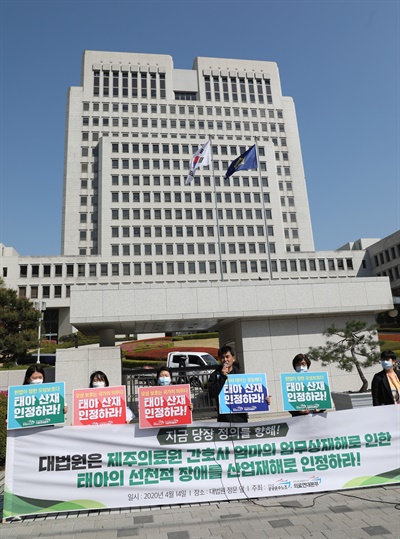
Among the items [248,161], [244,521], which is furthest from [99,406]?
[248,161]

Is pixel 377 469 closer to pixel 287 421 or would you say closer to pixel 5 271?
pixel 287 421

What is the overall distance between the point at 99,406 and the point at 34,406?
96 centimetres

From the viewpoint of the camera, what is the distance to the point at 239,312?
1499 cm

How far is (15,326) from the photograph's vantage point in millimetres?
32062

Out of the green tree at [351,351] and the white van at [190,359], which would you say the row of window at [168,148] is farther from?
the green tree at [351,351]

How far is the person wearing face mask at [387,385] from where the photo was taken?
696 cm

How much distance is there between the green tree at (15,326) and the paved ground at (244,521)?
1071 inches

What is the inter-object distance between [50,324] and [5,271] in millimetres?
10765

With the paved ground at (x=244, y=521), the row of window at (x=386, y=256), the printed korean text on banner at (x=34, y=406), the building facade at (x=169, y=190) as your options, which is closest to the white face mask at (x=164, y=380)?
the printed korean text on banner at (x=34, y=406)

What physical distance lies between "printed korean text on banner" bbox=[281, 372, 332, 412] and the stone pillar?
27.9 ft

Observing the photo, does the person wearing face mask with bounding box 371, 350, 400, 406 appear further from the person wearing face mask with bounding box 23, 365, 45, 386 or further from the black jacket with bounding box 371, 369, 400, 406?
the person wearing face mask with bounding box 23, 365, 45, 386

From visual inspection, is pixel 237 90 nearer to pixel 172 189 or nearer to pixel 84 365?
pixel 172 189

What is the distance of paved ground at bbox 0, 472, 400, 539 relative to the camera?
190 inches

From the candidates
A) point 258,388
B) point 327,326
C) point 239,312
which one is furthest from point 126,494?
point 327,326
